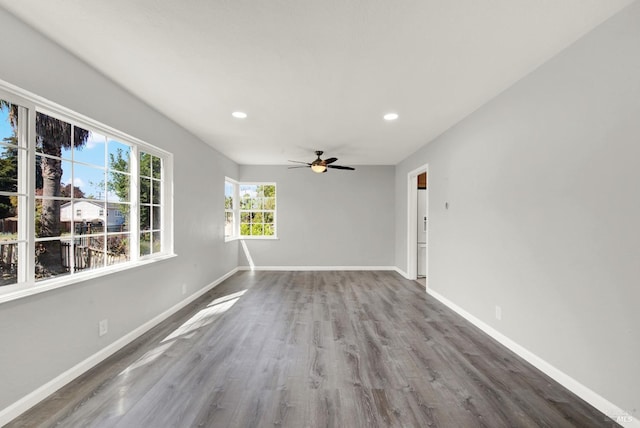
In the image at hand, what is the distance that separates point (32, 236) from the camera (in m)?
1.86

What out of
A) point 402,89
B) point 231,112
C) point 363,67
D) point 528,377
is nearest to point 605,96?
point 402,89

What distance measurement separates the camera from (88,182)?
2428 millimetres

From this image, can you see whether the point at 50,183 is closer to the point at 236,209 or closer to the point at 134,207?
the point at 134,207

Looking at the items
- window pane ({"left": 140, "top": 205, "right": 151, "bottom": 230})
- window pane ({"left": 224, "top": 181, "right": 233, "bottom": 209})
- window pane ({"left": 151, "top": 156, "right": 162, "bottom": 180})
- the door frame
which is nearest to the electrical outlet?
window pane ({"left": 140, "top": 205, "right": 151, "bottom": 230})

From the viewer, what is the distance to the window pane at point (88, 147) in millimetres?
2309

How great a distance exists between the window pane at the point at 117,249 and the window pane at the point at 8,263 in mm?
857

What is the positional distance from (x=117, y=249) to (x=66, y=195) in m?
0.77

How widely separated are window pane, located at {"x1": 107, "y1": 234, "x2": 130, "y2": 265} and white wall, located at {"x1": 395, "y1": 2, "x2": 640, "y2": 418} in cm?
402

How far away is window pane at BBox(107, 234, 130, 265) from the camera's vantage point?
2.67 metres

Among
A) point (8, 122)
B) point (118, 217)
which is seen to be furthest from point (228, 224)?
point (8, 122)

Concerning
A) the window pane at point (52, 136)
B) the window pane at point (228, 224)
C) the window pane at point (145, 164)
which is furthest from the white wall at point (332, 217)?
the window pane at point (52, 136)

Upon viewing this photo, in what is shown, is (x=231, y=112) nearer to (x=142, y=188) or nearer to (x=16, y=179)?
(x=142, y=188)

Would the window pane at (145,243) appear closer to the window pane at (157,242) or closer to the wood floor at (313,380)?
the window pane at (157,242)

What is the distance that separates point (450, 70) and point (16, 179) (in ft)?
11.2
